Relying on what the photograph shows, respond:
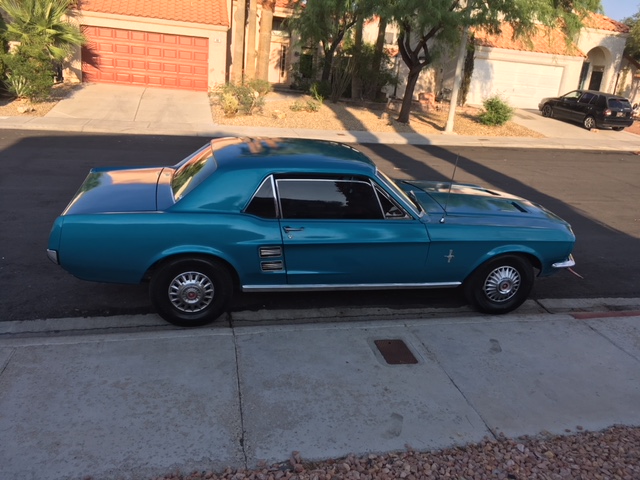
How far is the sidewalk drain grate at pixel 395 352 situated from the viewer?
4551 mm

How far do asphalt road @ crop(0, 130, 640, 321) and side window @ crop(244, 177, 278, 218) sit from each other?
111 cm

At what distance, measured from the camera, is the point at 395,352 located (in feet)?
15.4

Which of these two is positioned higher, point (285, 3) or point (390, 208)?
point (285, 3)

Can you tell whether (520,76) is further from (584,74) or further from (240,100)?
(240,100)

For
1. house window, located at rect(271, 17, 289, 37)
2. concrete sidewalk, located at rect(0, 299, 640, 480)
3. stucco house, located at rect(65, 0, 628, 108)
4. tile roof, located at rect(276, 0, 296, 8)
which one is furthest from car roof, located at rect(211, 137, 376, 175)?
house window, located at rect(271, 17, 289, 37)

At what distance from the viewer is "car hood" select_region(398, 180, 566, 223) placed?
5570mm

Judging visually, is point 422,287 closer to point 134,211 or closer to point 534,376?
point 534,376

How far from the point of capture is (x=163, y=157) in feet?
42.2

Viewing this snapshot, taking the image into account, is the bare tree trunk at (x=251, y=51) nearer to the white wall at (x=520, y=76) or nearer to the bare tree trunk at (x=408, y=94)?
the bare tree trunk at (x=408, y=94)

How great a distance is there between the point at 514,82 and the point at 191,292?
2932 centimetres

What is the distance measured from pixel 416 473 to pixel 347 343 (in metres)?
1.60

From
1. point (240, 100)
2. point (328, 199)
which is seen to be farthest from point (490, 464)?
point (240, 100)

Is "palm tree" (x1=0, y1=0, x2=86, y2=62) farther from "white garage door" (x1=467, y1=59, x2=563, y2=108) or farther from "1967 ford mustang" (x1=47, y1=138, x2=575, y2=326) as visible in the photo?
"white garage door" (x1=467, y1=59, x2=563, y2=108)

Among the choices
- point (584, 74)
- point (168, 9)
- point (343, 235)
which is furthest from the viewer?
point (584, 74)
